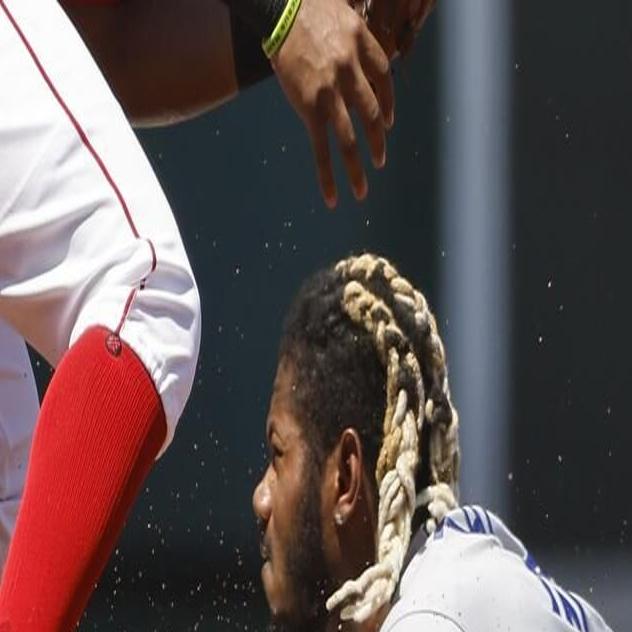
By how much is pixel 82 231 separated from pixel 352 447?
100 cm

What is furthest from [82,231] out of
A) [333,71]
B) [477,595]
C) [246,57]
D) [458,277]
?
[458,277]

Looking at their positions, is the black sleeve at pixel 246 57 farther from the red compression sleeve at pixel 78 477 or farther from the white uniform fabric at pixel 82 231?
the red compression sleeve at pixel 78 477

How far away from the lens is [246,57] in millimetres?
2648

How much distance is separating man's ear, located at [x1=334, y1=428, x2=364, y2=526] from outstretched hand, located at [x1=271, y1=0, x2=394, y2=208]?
2.44ft

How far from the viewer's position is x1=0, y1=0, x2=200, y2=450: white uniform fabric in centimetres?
182

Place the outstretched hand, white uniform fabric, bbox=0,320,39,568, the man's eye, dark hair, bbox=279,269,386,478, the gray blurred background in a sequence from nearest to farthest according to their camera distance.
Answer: the outstretched hand < white uniform fabric, bbox=0,320,39,568 < dark hair, bbox=279,269,386,478 < the man's eye < the gray blurred background

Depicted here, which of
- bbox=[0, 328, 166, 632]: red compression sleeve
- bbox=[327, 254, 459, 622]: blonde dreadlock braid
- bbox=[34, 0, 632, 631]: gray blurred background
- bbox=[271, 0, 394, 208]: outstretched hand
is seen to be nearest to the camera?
bbox=[0, 328, 166, 632]: red compression sleeve

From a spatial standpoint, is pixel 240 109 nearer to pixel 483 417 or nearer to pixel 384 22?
pixel 483 417

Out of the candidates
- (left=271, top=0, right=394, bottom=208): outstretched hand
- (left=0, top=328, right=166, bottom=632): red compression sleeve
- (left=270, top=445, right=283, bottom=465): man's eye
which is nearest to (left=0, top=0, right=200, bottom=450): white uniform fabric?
(left=0, top=328, right=166, bottom=632): red compression sleeve

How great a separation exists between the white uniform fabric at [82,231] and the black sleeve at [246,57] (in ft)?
2.41

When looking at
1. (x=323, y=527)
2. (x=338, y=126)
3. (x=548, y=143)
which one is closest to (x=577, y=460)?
(x=548, y=143)

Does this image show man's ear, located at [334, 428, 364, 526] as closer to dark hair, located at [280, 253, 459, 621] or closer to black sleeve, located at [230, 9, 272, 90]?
dark hair, located at [280, 253, 459, 621]

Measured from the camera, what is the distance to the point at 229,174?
4773 mm

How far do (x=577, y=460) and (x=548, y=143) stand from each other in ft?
2.25
